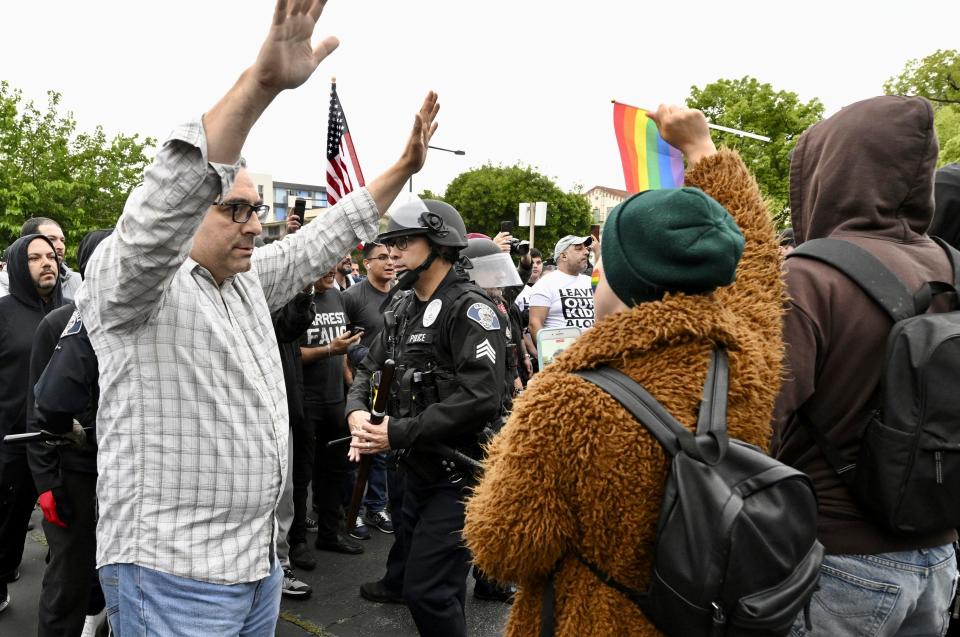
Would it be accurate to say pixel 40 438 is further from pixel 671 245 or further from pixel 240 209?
pixel 671 245

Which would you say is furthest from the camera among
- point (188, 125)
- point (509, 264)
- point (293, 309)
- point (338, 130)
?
point (338, 130)

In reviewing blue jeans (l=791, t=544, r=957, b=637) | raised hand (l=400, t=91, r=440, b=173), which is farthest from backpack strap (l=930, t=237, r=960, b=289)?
raised hand (l=400, t=91, r=440, b=173)

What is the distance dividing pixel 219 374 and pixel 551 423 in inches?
40.9

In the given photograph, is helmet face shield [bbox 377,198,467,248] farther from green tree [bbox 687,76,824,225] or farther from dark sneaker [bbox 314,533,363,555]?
green tree [bbox 687,76,824,225]

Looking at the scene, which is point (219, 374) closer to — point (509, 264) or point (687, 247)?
point (687, 247)

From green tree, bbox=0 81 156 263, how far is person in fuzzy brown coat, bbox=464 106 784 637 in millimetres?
21708

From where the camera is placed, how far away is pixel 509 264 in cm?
544

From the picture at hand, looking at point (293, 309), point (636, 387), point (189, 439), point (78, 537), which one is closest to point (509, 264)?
point (293, 309)

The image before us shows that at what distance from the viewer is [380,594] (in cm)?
430

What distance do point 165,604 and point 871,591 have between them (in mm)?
1820

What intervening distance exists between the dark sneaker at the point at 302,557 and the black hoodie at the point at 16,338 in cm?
191

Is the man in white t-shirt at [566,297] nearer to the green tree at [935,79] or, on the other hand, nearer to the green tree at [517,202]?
the green tree at [935,79]

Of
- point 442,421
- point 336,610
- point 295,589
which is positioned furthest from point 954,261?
point 295,589

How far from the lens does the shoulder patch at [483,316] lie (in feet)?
10.6
